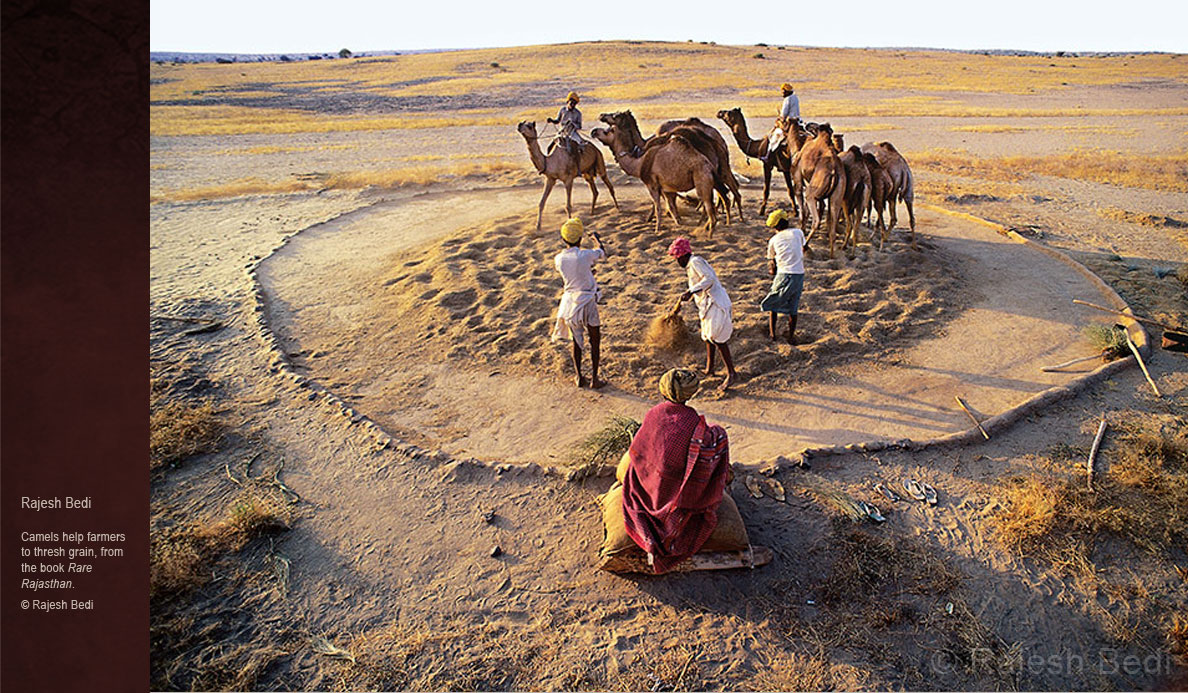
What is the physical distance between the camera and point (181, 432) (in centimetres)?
632

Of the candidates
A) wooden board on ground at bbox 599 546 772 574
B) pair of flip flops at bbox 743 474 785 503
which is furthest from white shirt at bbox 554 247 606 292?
wooden board on ground at bbox 599 546 772 574

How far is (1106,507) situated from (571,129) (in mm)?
9214

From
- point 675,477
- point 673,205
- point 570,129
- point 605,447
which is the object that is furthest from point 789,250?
point 570,129

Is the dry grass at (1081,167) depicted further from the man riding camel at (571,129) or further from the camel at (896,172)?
the man riding camel at (571,129)

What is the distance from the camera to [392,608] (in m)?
4.48

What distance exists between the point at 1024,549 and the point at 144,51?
614 cm

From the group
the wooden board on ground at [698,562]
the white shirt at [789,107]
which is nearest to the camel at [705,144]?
the white shirt at [789,107]

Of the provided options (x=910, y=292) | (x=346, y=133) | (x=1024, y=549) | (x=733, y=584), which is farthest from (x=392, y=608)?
(x=346, y=133)

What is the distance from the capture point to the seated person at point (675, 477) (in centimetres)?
426

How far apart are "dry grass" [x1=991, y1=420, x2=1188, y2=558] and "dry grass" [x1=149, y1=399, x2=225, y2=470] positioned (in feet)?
21.7

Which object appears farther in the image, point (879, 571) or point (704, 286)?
point (704, 286)

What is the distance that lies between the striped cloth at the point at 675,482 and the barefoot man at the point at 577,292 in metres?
2.34

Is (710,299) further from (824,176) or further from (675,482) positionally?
(824,176)

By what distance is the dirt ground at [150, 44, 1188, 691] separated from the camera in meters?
4.07
